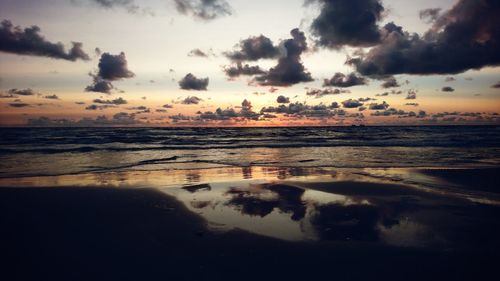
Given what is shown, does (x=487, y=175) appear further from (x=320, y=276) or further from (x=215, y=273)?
(x=215, y=273)

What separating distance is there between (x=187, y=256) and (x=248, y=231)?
1.77 meters

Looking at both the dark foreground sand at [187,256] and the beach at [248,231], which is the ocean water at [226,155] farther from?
the dark foreground sand at [187,256]

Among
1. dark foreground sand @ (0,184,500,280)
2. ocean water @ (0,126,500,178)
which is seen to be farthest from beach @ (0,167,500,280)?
ocean water @ (0,126,500,178)

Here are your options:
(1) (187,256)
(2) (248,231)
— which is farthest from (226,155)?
(1) (187,256)

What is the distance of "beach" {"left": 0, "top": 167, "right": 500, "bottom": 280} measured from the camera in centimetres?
589

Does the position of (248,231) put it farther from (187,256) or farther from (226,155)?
(226,155)

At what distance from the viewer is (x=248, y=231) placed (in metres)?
7.75

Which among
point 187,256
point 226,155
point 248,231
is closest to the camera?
point 187,256

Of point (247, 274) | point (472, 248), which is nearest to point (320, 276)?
point (247, 274)

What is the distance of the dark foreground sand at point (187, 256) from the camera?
5715 mm

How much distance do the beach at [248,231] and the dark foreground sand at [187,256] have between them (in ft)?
0.07

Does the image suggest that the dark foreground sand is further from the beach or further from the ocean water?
the ocean water

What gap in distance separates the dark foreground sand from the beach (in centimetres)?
2

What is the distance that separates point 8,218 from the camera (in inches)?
356
